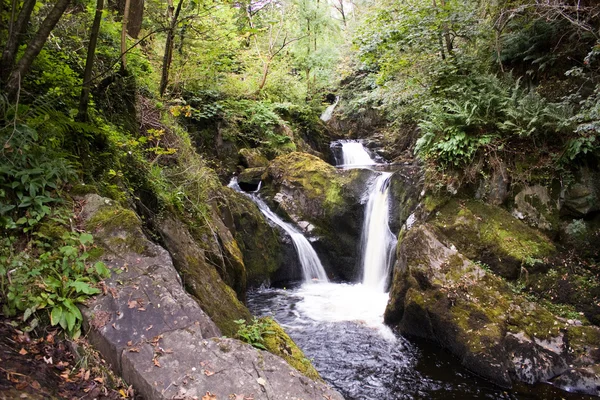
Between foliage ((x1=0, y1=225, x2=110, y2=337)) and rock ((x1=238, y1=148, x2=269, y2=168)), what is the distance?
959 cm

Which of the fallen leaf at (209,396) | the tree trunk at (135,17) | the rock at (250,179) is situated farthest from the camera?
the rock at (250,179)

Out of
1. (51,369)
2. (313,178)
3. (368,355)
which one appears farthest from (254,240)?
(51,369)

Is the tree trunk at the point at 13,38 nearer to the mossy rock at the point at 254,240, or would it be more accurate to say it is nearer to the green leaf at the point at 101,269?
the green leaf at the point at 101,269

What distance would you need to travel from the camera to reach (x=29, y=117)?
11.6ft

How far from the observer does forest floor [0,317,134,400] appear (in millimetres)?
2104

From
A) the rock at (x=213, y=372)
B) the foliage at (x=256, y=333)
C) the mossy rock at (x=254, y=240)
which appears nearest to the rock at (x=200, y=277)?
the foliage at (x=256, y=333)

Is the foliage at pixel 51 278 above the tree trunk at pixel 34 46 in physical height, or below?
below

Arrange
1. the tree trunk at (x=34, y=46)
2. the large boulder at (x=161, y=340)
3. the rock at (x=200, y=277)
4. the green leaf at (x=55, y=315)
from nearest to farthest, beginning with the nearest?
the large boulder at (x=161, y=340)
the green leaf at (x=55, y=315)
the tree trunk at (x=34, y=46)
the rock at (x=200, y=277)

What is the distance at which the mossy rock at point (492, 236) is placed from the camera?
6.39m

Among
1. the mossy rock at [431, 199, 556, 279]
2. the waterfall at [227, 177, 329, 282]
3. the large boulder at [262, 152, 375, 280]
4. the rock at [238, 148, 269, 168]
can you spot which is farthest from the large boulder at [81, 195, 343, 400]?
the rock at [238, 148, 269, 168]

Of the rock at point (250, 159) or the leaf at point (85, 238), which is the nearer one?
the leaf at point (85, 238)

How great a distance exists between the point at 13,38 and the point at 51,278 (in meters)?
2.41

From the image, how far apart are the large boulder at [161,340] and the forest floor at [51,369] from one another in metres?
0.09

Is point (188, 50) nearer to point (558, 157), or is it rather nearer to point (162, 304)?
point (162, 304)
